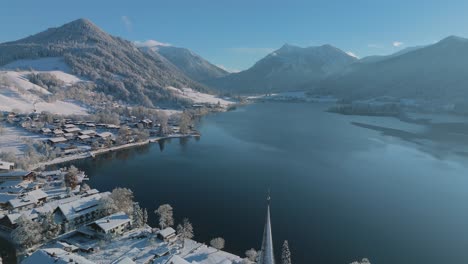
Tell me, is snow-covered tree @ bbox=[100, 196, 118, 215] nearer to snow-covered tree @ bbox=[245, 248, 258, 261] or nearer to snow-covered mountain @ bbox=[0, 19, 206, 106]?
snow-covered tree @ bbox=[245, 248, 258, 261]

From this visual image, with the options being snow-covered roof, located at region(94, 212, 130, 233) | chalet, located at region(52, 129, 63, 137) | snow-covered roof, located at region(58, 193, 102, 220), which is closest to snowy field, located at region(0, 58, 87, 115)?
chalet, located at region(52, 129, 63, 137)

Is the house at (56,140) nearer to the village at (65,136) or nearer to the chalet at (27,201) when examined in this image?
the village at (65,136)

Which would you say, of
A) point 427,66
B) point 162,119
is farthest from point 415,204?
point 427,66

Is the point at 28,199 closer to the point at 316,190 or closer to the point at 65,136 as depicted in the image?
the point at 316,190

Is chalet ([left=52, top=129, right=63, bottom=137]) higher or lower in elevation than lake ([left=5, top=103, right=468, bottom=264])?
higher

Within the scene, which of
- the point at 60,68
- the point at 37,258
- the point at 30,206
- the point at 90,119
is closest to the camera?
the point at 37,258

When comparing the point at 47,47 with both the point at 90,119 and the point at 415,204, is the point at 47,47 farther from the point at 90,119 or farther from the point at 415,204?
the point at 415,204

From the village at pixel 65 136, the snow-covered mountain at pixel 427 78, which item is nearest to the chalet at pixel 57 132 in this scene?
the village at pixel 65 136

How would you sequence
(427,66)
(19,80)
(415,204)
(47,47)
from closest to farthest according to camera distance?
(415,204) → (19,80) → (47,47) → (427,66)
